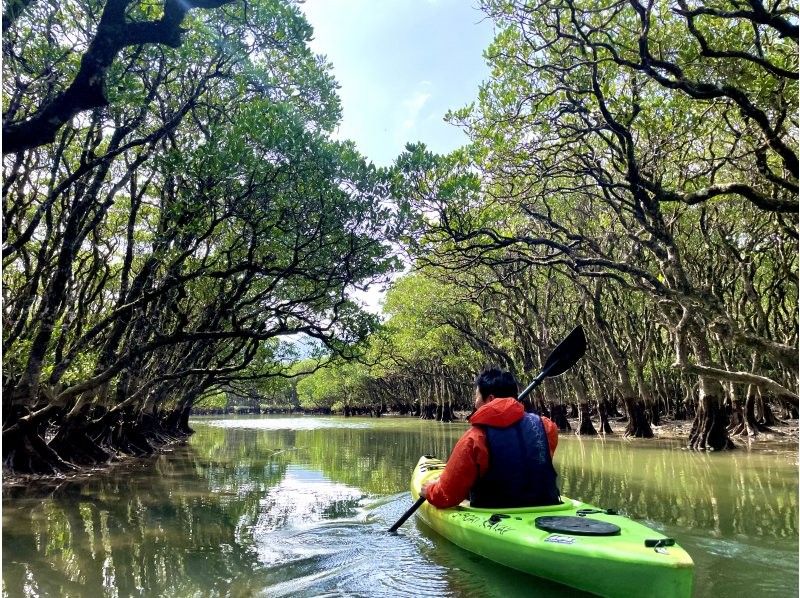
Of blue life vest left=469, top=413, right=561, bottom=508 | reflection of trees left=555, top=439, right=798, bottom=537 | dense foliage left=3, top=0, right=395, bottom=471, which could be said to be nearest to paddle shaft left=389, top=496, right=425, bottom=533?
blue life vest left=469, top=413, right=561, bottom=508

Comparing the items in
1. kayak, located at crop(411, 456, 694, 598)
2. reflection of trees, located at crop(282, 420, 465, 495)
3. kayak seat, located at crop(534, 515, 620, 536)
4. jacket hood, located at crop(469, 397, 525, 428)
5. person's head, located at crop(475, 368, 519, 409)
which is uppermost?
person's head, located at crop(475, 368, 519, 409)

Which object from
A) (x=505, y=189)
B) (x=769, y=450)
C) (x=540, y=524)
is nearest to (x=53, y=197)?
(x=540, y=524)

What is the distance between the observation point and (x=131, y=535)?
7078 millimetres

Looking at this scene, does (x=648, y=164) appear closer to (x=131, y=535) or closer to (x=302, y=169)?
(x=302, y=169)

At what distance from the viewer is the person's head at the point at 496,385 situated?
6039mm

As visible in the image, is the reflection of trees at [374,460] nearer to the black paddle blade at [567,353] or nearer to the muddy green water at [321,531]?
the muddy green water at [321,531]

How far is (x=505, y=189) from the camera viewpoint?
41.7 feet

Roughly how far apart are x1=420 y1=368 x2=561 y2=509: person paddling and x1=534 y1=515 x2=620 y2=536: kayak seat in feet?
1.67

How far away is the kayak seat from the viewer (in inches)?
187

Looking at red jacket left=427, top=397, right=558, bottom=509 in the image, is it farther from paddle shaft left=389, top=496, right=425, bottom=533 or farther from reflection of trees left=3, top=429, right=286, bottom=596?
reflection of trees left=3, top=429, right=286, bottom=596

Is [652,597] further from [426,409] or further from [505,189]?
[426,409]

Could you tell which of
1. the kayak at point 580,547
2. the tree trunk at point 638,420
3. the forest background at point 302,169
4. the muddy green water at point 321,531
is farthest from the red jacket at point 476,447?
the tree trunk at point 638,420

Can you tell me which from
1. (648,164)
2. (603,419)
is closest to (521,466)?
(648,164)

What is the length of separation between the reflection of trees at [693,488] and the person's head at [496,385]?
306 centimetres
